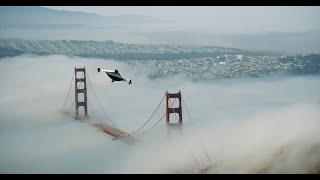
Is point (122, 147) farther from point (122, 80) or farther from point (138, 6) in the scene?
Answer: point (138, 6)

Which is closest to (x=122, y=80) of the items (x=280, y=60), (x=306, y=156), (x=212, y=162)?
(x=212, y=162)

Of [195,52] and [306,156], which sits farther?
[195,52]

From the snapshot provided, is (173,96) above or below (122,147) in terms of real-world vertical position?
above
